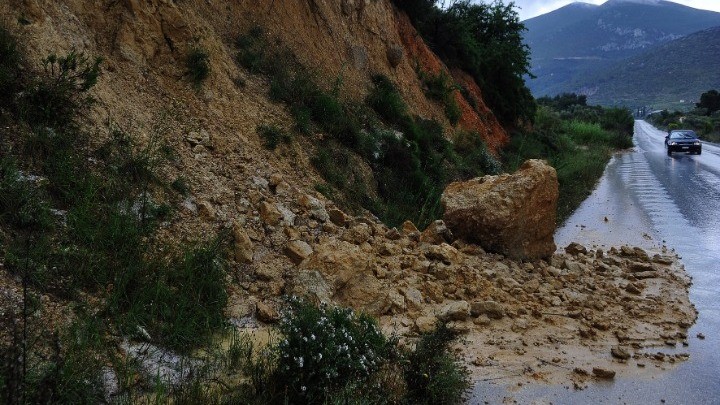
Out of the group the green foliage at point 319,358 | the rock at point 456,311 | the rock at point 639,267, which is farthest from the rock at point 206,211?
the rock at point 639,267

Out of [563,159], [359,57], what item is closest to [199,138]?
[359,57]

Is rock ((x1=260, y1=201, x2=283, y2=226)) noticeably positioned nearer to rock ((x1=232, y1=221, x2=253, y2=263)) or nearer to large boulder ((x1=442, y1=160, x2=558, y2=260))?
rock ((x1=232, y1=221, x2=253, y2=263))

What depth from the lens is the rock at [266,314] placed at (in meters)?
4.75

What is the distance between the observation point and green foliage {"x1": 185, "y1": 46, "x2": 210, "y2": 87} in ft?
25.6

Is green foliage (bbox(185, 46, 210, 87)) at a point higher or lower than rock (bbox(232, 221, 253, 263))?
higher

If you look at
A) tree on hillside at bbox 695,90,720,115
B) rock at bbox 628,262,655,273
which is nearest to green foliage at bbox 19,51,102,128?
rock at bbox 628,262,655,273

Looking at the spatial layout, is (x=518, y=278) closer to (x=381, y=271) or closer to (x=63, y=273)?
(x=381, y=271)

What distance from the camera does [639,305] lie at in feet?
20.7

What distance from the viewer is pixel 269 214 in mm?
6344

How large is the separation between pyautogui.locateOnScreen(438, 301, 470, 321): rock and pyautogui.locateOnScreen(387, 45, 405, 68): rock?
10334 millimetres

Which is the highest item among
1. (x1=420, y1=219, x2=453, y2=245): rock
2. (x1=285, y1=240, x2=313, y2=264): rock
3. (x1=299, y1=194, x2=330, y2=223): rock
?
(x1=299, y1=194, x2=330, y2=223): rock

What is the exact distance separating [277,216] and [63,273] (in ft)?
8.91

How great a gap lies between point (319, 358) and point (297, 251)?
240 centimetres

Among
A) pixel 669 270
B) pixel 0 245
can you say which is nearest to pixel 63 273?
pixel 0 245
